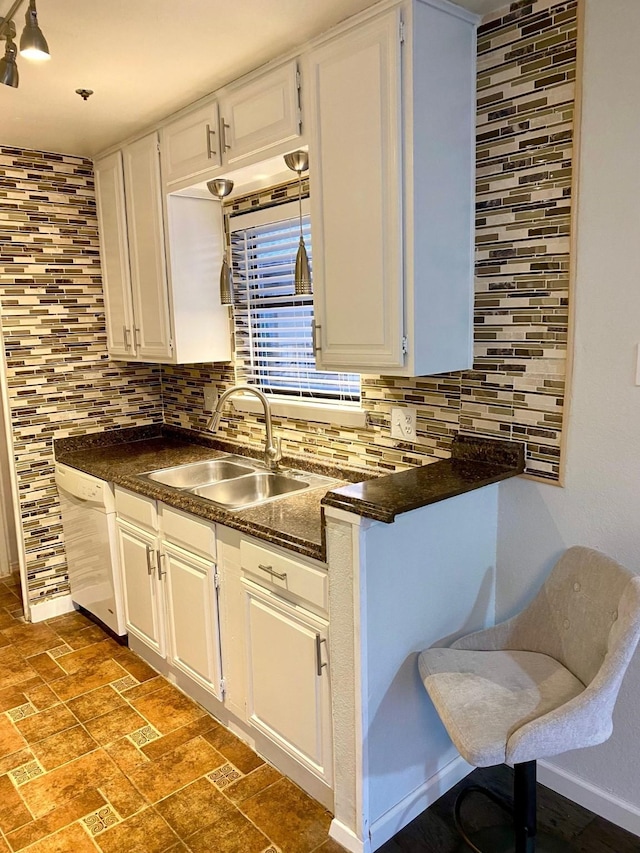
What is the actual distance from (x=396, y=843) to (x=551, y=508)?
1081 mm

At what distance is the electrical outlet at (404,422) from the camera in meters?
2.26

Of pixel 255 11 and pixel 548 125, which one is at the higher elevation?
pixel 255 11

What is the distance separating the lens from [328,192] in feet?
6.43

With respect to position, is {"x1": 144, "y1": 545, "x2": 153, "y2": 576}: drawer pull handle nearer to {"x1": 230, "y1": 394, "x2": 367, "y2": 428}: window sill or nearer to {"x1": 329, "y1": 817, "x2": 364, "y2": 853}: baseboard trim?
{"x1": 230, "y1": 394, "x2": 367, "y2": 428}: window sill

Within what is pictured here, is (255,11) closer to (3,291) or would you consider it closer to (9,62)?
(9,62)

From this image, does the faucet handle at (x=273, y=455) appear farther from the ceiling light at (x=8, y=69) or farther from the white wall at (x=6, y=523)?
the white wall at (x=6, y=523)

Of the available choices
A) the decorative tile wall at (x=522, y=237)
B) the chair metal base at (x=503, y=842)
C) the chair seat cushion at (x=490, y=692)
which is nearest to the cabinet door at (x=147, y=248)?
the decorative tile wall at (x=522, y=237)

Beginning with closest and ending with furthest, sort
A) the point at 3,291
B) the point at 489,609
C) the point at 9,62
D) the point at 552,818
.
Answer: the point at 9,62, the point at 552,818, the point at 489,609, the point at 3,291

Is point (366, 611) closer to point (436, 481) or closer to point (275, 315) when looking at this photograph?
point (436, 481)

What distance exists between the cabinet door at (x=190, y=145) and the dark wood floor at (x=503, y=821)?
2352 mm

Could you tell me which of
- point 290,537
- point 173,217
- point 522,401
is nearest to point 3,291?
point 173,217

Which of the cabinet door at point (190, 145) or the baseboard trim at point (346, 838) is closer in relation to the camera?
the baseboard trim at point (346, 838)

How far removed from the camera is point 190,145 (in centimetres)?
251

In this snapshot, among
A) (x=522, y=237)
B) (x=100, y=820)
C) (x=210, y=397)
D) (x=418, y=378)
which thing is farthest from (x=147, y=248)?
(x=100, y=820)
